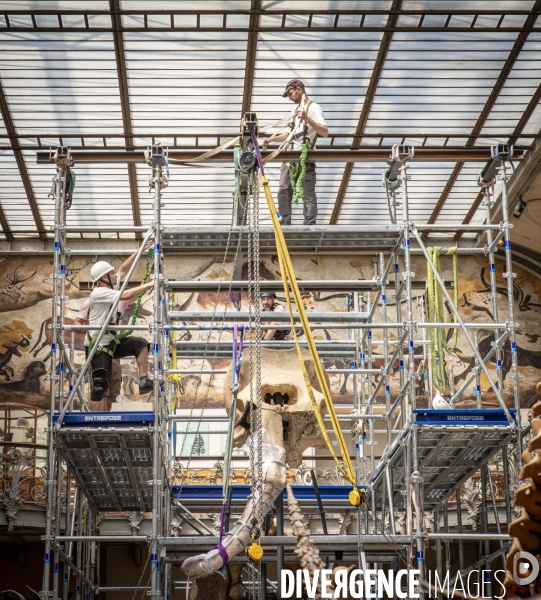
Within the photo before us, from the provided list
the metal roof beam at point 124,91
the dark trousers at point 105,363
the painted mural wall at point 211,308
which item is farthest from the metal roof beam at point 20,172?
the dark trousers at point 105,363

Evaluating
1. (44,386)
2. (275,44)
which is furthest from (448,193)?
(44,386)

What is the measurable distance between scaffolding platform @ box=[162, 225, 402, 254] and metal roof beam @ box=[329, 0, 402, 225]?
4.45 meters

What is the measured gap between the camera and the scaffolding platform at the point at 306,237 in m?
11.5

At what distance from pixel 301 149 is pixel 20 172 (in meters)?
7.47

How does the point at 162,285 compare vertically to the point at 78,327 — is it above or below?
above

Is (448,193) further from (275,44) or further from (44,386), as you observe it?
(44,386)

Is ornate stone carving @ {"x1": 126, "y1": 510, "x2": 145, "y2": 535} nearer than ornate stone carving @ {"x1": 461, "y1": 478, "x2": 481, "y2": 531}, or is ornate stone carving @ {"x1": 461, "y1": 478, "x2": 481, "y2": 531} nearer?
ornate stone carving @ {"x1": 461, "y1": 478, "x2": 481, "y2": 531}

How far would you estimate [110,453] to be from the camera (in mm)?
10883

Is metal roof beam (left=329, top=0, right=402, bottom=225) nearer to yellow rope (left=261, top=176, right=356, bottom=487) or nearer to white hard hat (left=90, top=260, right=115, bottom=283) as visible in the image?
white hard hat (left=90, top=260, right=115, bottom=283)

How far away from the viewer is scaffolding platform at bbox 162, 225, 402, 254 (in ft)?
37.6

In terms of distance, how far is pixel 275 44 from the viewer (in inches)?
599

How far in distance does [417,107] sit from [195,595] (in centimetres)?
918

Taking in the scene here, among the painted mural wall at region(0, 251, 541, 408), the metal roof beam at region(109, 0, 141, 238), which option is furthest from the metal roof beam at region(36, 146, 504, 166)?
the painted mural wall at region(0, 251, 541, 408)

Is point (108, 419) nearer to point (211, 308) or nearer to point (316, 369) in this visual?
point (316, 369)
